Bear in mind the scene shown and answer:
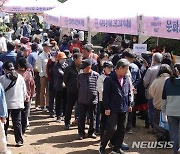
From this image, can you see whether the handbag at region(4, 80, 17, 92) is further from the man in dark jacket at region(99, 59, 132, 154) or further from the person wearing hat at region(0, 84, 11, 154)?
the man in dark jacket at region(99, 59, 132, 154)

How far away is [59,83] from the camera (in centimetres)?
914

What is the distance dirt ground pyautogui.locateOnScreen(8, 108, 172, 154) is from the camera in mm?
7219

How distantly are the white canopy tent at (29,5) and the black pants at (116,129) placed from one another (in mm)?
15820

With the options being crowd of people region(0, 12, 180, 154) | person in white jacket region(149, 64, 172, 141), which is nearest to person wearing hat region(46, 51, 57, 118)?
crowd of people region(0, 12, 180, 154)

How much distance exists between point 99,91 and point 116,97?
1232 mm

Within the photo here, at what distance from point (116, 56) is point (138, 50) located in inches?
21.1

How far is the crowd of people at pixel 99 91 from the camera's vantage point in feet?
20.8

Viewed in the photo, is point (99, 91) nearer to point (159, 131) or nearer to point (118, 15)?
point (159, 131)

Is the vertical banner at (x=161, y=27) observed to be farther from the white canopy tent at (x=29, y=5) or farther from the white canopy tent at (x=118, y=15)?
the white canopy tent at (x=29, y=5)

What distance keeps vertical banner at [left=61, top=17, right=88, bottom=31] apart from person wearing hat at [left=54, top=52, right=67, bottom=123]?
2466 mm

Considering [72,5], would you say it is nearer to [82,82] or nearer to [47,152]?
[82,82]

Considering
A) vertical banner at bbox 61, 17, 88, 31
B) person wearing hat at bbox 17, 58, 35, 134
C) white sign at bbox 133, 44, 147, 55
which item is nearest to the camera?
person wearing hat at bbox 17, 58, 35, 134

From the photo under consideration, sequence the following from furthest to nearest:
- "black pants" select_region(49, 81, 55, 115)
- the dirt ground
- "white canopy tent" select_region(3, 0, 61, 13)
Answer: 1. "white canopy tent" select_region(3, 0, 61, 13)
2. "black pants" select_region(49, 81, 55, 115)
3. the dirt ground

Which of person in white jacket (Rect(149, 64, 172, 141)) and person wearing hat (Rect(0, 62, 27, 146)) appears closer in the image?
person wearing hat (Rect(0, 62, 27, 146))
